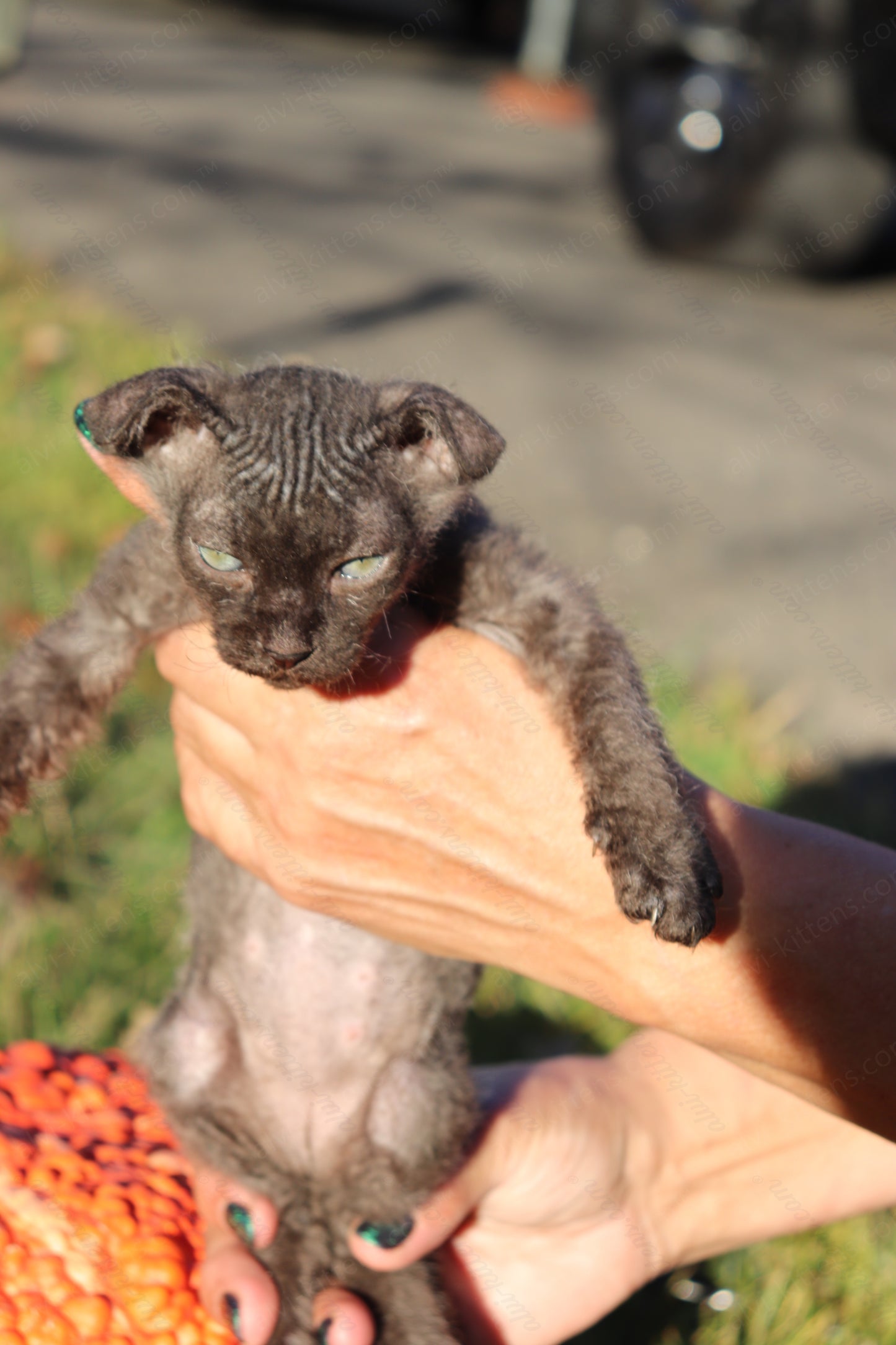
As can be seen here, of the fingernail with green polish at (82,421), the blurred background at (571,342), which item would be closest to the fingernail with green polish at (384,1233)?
the blurred background at (571,342)

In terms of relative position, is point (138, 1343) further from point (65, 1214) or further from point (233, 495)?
point (233, 495)

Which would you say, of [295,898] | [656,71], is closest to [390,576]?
[295,898]

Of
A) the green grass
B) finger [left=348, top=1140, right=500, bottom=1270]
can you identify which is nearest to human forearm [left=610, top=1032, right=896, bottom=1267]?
the green grass

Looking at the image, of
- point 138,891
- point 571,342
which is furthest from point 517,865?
point 571,342

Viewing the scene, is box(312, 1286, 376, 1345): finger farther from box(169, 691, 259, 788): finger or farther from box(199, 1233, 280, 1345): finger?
box(169, 691, 259, 788): finger

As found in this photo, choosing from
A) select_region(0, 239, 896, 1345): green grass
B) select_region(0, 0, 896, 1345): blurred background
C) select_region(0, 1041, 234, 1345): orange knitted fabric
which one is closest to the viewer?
select_region(0, 1041, 234, 1345): orange knitted fabric
